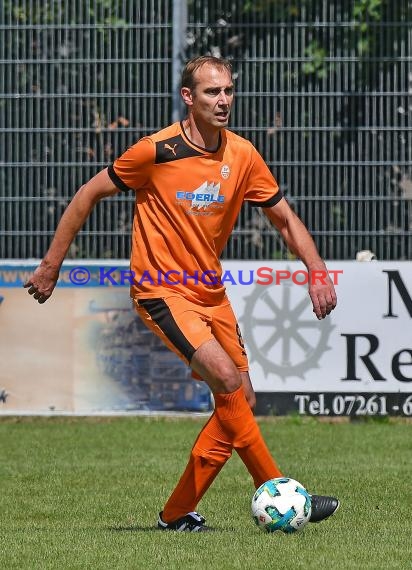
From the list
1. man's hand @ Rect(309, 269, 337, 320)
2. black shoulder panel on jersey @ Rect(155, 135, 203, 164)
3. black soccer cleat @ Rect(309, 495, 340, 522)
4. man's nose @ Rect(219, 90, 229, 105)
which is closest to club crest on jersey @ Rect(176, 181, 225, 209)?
black shoulder panel on jersey @ Rect(155, 135, 203, 164)

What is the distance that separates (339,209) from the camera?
45.6ft

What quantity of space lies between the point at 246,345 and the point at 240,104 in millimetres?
2330

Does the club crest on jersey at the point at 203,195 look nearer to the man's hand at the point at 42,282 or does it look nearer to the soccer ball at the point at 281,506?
the man's hand at the point at 42,282

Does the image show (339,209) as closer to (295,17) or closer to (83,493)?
(295,17)

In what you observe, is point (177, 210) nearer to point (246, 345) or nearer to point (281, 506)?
point (281, 506)

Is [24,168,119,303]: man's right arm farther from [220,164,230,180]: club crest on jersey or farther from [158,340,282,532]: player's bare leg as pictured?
[158,340,282,532]: player's bare leg

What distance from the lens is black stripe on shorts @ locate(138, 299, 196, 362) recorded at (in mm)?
6954

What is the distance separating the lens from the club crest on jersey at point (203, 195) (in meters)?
7.07

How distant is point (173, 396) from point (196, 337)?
6.31 meters

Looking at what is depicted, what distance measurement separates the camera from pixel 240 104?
45.7 feet

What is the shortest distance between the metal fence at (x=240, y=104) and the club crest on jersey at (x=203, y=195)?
6.75 meters

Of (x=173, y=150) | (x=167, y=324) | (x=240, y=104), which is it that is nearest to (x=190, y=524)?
(x=167, y=324)

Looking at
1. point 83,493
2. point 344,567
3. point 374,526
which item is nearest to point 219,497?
point 83,493

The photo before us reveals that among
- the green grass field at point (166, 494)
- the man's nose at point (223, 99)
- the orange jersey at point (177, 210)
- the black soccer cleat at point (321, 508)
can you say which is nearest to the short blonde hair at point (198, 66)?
the man's nose at point (223, 99)
